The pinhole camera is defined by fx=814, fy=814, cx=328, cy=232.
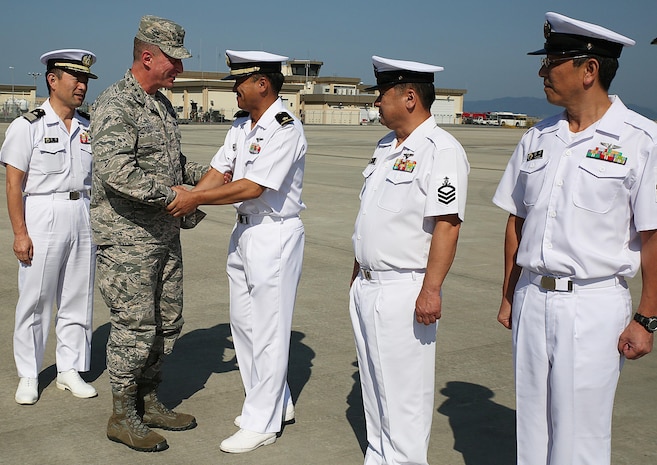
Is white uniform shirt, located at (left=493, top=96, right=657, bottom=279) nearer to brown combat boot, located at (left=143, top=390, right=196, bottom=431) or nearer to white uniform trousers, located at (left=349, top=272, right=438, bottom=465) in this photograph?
white uniform trousers, located at (left=349, top=272, right=438, bottom=465)

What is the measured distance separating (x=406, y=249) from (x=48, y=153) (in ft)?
8.33

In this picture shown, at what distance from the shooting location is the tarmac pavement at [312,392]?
4.30 metres

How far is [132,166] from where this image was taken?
4.18 m

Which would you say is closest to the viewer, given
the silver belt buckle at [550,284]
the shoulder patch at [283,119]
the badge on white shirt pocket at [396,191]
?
the silver belt buckle at [550,284]

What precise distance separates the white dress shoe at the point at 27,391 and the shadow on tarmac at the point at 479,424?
248cm

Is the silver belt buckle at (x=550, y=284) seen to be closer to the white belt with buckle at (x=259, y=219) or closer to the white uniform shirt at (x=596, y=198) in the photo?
the white uniform shirt at (x=596, y=198)

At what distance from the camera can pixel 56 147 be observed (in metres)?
5.05

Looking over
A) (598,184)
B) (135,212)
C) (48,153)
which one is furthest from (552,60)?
(48,153)

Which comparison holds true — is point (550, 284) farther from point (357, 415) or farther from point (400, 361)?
point (357, 415)

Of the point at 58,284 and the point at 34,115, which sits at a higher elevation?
A: the point at 34,115

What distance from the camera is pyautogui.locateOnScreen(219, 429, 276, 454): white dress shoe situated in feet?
14.2

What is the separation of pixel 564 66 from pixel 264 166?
5.78ft

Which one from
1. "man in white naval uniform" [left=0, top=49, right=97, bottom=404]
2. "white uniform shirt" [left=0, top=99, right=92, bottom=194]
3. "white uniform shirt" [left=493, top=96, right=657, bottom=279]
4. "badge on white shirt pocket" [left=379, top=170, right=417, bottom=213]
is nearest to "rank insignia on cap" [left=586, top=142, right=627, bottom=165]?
"white uniform shirt" [left=493, top=96, right=657, bottom=279]

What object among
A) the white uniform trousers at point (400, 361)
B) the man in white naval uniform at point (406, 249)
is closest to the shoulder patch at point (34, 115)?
the man in white naval uniform at point (406, 249)
